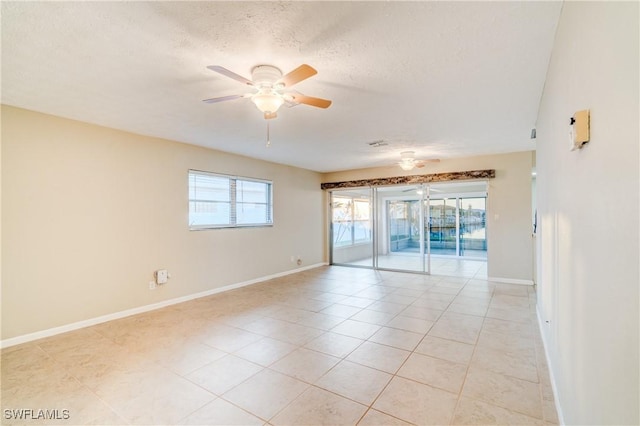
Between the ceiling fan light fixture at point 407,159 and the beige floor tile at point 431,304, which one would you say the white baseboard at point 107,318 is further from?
the ceiling fan light fixture at point 407,159

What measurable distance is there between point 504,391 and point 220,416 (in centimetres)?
213

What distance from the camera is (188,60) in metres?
2.28

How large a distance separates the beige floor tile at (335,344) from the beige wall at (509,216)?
13.6 feet

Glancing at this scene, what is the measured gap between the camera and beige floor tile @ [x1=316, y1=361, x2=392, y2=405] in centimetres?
224

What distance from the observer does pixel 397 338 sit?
127 inches

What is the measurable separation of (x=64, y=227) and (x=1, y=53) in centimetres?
207

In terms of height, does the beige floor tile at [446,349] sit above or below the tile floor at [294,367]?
above

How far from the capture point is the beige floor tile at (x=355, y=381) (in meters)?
2.24

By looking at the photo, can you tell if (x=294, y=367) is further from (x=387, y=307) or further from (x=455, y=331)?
(x=387, y=307)

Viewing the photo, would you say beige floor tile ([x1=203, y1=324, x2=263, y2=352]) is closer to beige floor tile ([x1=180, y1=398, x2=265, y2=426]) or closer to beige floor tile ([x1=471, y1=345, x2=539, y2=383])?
beige floor tile ([x1=180, y1=398, x2=265, y2=426])

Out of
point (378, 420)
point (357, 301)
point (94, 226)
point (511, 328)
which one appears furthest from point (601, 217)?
→ point (94, 226)

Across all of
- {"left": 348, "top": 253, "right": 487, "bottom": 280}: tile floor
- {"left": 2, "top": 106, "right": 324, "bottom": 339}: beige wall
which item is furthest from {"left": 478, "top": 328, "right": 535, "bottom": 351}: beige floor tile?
{"left": 2, "top": 106, "right": 324, "bottom": 339}: beige wall

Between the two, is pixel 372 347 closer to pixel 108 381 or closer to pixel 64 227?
pixel 108 381

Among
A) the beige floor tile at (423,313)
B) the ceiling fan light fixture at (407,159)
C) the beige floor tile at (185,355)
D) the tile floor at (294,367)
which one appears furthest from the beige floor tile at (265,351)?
the ceiling fan light fixture at (407,159)
